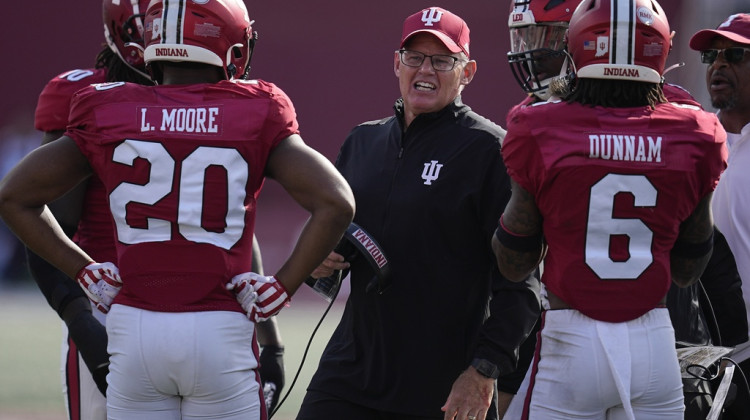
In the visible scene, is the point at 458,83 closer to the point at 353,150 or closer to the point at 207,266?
the point at 353,150

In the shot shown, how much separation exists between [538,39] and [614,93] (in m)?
1.06

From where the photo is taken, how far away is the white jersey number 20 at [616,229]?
304 cm

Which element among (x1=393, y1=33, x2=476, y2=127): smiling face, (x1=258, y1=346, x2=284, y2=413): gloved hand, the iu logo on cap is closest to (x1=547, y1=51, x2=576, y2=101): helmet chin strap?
(x1=393, y1=33, x2=476, y2=127): smiling face

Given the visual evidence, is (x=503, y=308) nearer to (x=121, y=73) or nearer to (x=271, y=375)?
(x=271, y=375)

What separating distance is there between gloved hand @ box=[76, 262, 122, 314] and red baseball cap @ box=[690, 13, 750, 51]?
244 cm

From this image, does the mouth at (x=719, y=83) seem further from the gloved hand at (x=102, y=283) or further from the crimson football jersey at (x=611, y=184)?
the gloved hand at (x=102, y=283)

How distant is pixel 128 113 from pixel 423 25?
1.30m

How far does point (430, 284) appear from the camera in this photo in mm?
3756

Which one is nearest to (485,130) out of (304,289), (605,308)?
(605,308)

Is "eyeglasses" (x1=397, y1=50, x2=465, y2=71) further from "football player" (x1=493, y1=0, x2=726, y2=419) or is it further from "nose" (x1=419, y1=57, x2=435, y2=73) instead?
"football player" (x1=493, y1=0, x2=726, y2=419)

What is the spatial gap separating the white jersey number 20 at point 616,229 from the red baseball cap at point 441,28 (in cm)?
111

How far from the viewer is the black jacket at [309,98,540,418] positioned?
3.72 m

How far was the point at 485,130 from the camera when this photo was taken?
3855mm

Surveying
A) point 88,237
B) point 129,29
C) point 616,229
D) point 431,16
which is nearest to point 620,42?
point 616,229
